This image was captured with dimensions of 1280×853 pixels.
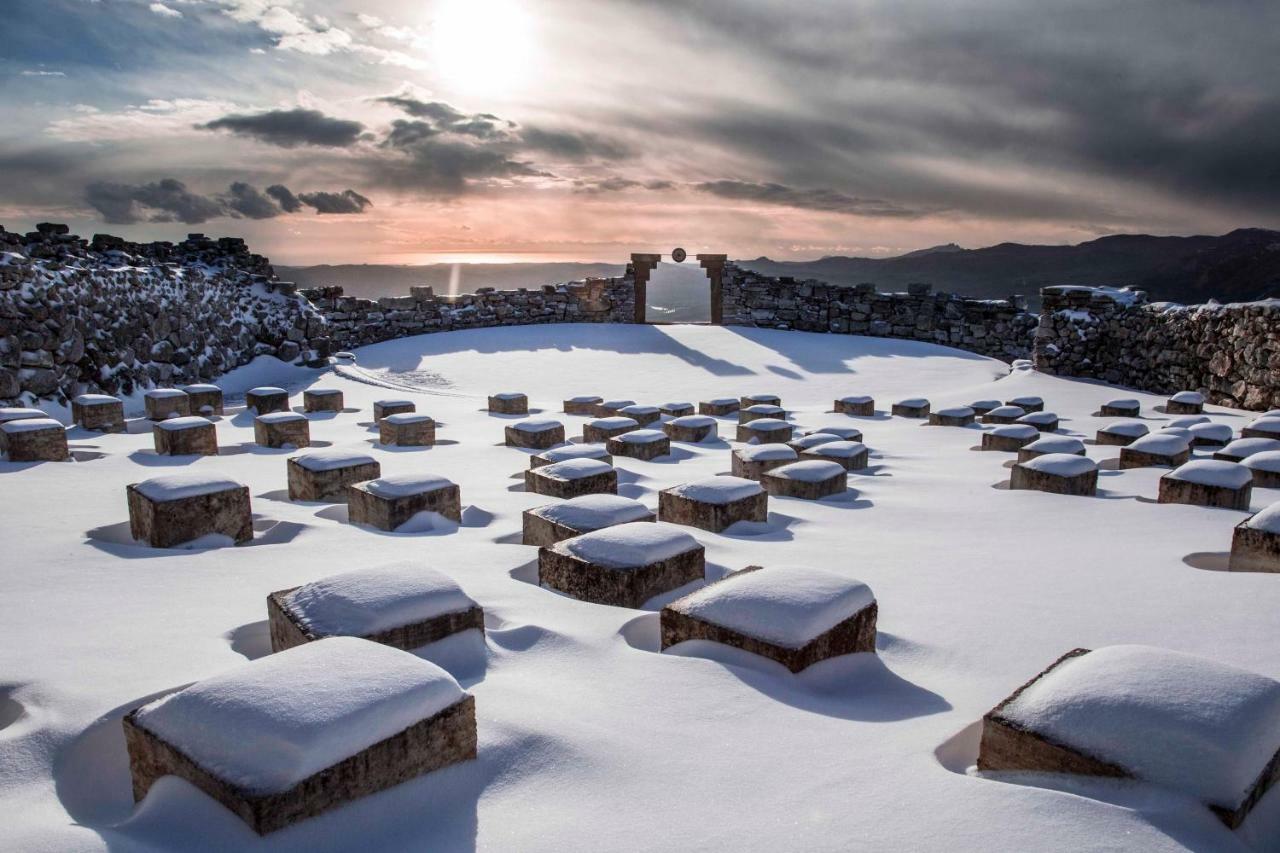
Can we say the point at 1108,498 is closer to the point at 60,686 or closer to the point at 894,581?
the point at 894,581

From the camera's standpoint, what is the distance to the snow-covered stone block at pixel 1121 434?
687 cm

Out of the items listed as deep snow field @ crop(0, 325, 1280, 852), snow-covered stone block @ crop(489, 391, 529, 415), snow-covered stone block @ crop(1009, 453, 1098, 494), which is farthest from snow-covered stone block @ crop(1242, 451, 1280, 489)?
snow-covered stone block @ crop(489, 391, 529, 415)

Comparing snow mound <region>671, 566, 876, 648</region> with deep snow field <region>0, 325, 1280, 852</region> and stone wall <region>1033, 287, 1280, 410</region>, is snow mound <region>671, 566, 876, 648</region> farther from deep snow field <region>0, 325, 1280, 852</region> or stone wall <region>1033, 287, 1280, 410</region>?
stone wall <region>1033, 287, 1280, 410</region>

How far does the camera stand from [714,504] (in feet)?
13.8

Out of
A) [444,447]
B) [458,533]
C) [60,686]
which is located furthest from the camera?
[444,447]

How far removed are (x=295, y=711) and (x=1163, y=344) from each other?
41.7 ft

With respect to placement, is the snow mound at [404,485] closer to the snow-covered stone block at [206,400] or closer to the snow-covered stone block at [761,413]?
the snow-covered stone block at [761,413]

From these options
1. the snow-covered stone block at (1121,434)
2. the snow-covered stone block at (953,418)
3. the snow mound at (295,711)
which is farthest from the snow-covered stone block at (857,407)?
the snow mound at (295,711)

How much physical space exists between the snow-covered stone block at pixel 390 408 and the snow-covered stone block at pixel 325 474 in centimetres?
322

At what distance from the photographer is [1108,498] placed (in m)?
4.88

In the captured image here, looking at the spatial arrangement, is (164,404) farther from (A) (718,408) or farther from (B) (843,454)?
(B) (843,454)

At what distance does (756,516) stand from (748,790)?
2660 millimetres

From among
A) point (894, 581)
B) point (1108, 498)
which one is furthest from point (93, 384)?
point (1108, 498)

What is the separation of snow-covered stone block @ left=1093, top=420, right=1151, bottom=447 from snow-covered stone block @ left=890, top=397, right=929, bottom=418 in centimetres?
214
